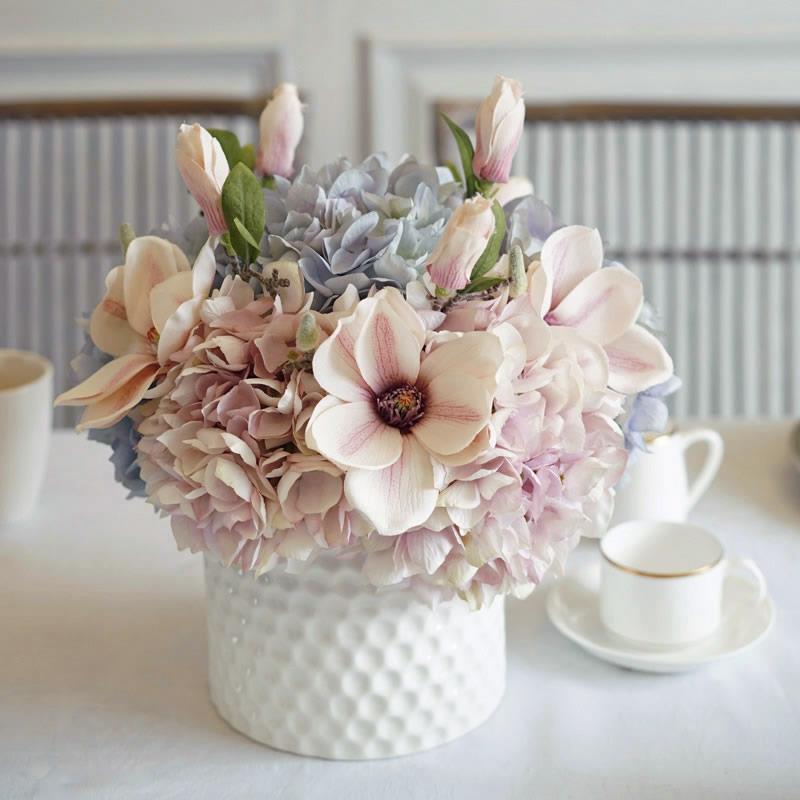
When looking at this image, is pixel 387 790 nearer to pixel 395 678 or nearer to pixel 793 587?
pixel 395 678

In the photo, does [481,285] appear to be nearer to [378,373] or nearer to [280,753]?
[378,373]

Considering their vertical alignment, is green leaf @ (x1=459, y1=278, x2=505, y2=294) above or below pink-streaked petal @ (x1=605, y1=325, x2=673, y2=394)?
above

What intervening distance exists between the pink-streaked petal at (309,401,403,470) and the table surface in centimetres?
20

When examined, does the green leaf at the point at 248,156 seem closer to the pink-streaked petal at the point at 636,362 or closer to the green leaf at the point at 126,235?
the green leaf at the point at 126,235

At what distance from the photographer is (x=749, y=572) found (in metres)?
0.84

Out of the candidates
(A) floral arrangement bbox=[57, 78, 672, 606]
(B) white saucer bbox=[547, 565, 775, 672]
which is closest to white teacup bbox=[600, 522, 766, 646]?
(B) white saucer bbox=[547, 565, 775, 672]

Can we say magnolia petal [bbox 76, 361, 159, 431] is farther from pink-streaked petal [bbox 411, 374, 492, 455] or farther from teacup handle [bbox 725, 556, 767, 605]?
teacup handle [bbox 725, 556, 767, 605]

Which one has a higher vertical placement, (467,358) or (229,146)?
(229,146)

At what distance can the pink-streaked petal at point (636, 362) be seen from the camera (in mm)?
617

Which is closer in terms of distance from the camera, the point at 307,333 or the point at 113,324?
the point at 307,333

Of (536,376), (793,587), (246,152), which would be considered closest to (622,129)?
(793,587)

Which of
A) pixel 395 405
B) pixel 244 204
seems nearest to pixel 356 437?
pixel 395 405

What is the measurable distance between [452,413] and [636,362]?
0.12 metres

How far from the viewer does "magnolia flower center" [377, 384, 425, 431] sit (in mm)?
566
